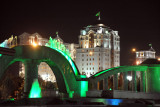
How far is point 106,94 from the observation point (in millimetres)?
27359

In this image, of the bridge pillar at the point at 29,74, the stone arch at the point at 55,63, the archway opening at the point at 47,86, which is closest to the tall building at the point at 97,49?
the archway opening at the point at 47,86

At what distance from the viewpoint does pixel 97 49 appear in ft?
400

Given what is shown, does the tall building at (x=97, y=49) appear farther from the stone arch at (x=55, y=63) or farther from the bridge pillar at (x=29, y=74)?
the bridge pillar at (x=29, y=74)

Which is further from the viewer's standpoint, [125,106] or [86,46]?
[86,46]

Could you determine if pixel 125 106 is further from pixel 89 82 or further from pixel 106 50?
pixel 106 50

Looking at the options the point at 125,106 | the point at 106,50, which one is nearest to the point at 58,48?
the point at 125,106

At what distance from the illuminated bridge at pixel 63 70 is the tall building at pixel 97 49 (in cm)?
8870

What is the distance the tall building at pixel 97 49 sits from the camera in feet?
399

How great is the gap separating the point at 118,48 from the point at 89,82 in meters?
100

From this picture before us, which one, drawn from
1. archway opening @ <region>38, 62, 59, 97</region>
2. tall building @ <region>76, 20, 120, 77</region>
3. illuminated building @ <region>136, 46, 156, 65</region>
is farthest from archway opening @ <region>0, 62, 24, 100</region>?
illuminated building @ <region>136, 46, 156, 65</region>

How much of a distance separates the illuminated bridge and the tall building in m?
88.7

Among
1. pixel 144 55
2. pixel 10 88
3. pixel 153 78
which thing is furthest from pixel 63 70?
pixel 144 55

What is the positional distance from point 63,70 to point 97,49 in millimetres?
92829

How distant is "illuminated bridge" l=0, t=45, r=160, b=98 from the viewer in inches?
1084
